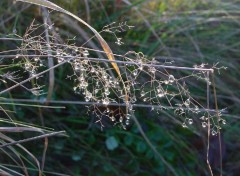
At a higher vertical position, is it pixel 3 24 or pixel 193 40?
pixel 193 40

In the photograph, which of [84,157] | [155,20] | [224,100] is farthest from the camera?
[155,20]

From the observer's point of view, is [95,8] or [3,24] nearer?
[3,24]

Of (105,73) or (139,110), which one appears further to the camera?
(139,110)

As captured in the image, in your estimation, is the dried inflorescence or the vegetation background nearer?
the dried inflorescence

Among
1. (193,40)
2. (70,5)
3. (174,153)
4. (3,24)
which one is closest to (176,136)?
(174,153)

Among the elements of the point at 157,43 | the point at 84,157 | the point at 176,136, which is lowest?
the point at 84,157

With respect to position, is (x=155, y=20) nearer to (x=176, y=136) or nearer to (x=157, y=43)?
(x=157, y=43)

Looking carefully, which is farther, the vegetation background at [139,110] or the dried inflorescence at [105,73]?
the vegetation background at [139,110]

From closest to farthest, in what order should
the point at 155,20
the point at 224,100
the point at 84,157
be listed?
1. the point at 84,157
2. the point at 224,100
3. the point at 155,20
